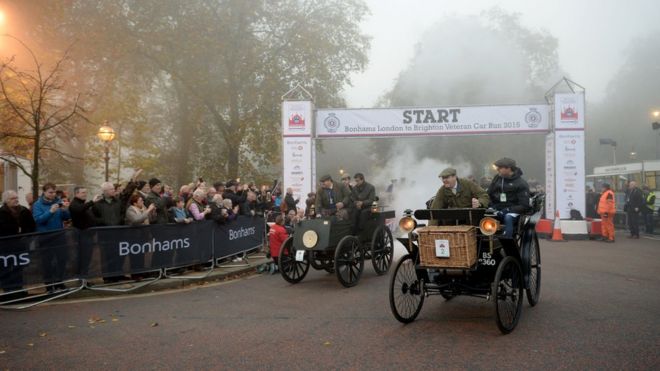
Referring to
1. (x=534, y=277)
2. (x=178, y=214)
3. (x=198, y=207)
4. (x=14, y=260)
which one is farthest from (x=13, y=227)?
(x=534, y=277)

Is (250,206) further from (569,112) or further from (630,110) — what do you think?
(630,110)

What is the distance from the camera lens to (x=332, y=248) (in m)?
8.02

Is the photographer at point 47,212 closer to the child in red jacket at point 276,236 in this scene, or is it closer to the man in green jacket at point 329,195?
the child in red jacket at point 276,236

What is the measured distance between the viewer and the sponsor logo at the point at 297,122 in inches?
696

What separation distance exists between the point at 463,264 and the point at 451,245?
23cm

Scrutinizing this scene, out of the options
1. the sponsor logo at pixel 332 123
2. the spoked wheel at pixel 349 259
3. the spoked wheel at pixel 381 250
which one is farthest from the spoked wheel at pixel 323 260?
the sponsor logo at pixel 332 123

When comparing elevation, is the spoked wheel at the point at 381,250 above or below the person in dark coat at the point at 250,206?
below

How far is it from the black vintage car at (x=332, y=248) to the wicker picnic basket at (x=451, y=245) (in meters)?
2.67

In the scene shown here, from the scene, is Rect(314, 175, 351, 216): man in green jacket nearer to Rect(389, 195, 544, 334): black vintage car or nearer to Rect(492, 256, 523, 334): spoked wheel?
Rect(389, 195, 544, 334): black vintage car

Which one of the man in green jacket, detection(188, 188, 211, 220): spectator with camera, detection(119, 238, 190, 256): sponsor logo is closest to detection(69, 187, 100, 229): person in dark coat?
detection(119, 238, 190, 256): sponsor logo

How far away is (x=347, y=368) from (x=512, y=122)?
15324 mm

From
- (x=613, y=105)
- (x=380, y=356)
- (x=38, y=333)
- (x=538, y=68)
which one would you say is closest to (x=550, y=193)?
(x=380, y=356)

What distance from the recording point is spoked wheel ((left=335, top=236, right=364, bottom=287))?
25.7 ft

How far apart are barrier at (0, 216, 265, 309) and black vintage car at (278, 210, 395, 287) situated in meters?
1.83
